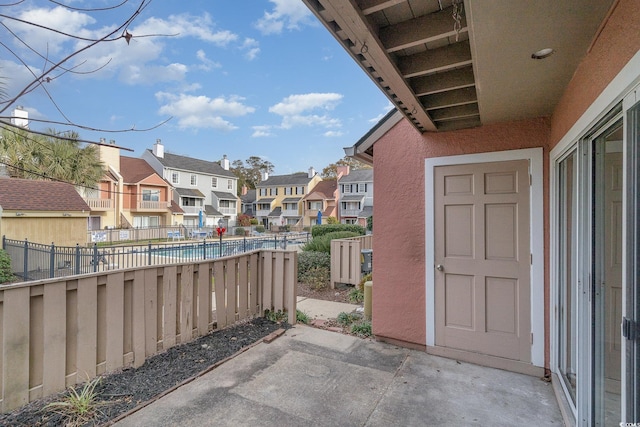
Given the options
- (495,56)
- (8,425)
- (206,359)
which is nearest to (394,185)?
(495,56)

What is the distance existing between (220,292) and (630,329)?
11.8 ft

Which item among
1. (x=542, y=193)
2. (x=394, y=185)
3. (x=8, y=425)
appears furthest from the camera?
(x=394, y=185)

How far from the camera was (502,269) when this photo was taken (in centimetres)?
319

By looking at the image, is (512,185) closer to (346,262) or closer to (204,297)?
(204,297)

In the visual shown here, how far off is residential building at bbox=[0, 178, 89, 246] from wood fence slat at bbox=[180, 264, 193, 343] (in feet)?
40.0

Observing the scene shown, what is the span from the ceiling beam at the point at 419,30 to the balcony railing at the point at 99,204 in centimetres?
2639

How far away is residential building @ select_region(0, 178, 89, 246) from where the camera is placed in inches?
452

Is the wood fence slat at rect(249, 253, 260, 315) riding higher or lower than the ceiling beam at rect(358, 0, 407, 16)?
lower

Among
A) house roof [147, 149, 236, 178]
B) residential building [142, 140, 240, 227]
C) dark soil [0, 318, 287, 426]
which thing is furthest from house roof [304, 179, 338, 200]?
dark soil [0, 318, 287, 426]

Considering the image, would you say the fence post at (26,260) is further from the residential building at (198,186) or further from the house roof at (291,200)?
the house roof at (291,200)

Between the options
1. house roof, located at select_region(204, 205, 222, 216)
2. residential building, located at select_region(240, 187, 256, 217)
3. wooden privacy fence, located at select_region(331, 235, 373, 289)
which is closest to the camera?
wooden privacy fence, located at select_region(331, 235, 373, 289)

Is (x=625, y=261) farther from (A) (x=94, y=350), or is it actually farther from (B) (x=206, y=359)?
(A) (x=94, y=350)

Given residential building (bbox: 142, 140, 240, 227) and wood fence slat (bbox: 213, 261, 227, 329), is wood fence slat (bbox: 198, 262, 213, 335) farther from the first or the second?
residential building (bbox: 142, 140, 240, 227)

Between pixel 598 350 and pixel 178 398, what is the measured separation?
9.98 feet
